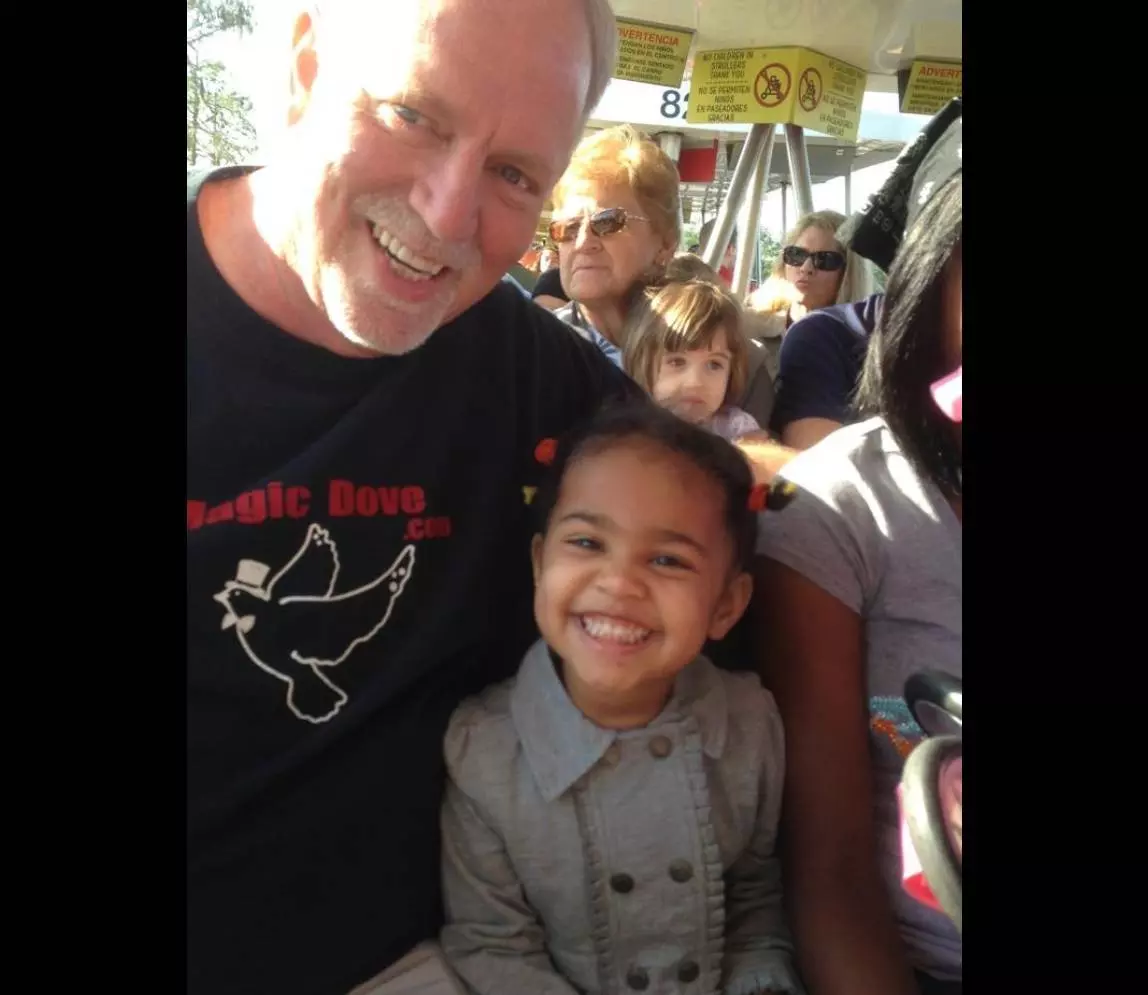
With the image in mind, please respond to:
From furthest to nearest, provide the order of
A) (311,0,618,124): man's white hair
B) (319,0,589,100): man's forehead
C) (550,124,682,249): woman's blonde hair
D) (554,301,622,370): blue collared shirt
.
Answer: (554,301,622,370): blue collared shirt → (550,124,682,249): woman's blonde hair → (311,0,618,124): man's white hair → (319,0,589,100): man's forehead

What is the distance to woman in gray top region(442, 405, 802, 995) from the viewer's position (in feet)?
2.78

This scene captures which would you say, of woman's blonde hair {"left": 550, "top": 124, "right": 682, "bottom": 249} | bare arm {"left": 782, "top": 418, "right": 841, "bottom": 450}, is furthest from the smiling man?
bare arm {"left": 782, "top": 418, "right": 841, "bottom": 450}

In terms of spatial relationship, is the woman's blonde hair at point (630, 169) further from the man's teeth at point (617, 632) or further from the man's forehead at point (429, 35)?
the man's teeth at point (617, 632)

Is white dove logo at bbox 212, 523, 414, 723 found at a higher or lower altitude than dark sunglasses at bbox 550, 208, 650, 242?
lower

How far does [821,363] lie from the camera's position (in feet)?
5.25

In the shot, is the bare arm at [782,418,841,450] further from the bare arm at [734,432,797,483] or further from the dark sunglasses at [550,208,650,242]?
the dark sunglasses at [550,208,650,242]

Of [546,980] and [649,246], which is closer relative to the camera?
[546,980]

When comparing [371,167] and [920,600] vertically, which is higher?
[371,167]

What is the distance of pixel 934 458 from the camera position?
0.82 meters

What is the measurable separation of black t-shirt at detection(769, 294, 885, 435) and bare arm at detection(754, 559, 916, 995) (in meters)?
0.66
